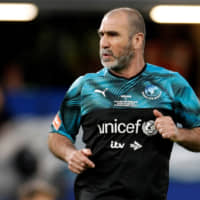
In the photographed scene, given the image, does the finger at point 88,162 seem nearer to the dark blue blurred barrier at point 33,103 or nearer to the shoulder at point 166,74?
the shoulder at point 166,74

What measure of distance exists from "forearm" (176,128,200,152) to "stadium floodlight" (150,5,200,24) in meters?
4.02

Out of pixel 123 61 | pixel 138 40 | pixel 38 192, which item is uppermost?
pixel 138 40

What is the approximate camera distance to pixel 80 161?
482 cm

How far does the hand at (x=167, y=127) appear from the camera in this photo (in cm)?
477

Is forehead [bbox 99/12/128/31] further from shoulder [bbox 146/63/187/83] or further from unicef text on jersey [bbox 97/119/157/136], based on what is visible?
unicef text on jersey [bbox 97/119/157/136]

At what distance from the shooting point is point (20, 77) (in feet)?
30.5

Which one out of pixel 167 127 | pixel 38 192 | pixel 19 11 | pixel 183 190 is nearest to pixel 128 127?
pixel 167 127

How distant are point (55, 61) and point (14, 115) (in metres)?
1.02

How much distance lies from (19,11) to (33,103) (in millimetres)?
1253

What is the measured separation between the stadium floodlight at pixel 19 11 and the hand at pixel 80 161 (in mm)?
4303

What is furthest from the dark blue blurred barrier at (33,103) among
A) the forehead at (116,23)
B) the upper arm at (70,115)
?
the forehead at (116,23)

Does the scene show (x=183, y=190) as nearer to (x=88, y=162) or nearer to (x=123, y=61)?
(x=123, y=61)

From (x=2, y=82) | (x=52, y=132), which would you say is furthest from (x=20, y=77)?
(x=52, y=132)

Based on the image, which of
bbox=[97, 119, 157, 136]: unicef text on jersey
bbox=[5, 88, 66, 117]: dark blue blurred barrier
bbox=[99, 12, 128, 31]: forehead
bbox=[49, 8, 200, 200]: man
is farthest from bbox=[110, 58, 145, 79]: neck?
bbox=[5, 88, 66, 117]: dark blue blurred barrier
